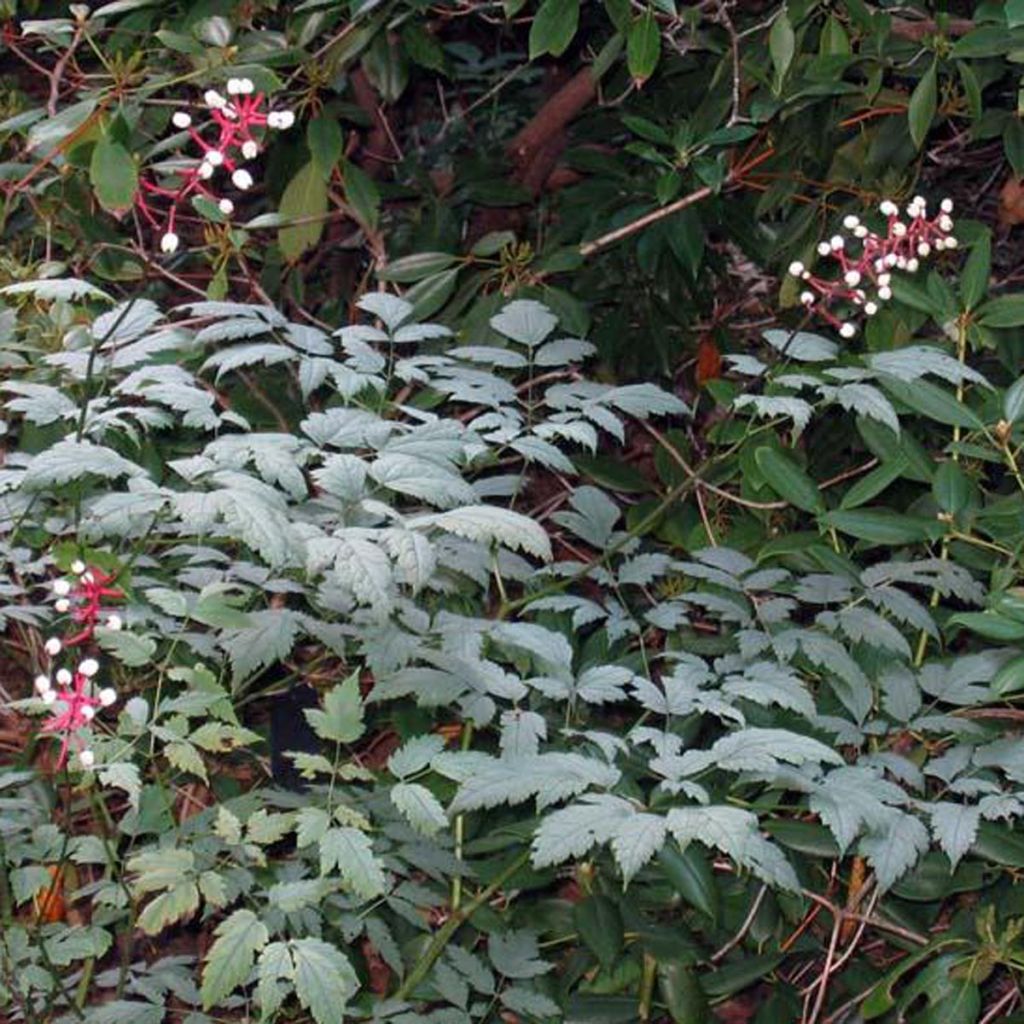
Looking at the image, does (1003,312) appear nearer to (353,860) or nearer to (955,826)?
(955,826)

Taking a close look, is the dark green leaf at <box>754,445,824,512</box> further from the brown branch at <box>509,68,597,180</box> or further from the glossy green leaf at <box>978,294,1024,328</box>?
the brown branch at <box>509,68,597,180</box>

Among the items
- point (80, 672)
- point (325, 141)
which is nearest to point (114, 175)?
point (80, 672)

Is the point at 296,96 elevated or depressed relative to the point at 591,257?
elevated

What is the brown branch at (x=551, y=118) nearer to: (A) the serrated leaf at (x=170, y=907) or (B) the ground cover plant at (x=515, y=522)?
(B) the ground cover plant at (x=515, y=522)

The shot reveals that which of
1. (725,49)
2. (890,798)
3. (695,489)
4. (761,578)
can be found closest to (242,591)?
(761,578)

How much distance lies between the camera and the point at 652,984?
1691mm

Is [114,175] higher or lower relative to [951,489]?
higher

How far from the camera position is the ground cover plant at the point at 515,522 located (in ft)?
4.28

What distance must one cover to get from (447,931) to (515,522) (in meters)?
0.49

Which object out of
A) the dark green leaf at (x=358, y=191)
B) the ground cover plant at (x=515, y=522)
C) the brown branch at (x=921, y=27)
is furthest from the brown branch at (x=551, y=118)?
the brown branch at (x=921, y=27)

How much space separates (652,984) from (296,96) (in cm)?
103

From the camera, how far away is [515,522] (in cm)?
125

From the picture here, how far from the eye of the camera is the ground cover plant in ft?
4.28

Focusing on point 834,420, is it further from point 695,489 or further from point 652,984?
point 652,984
